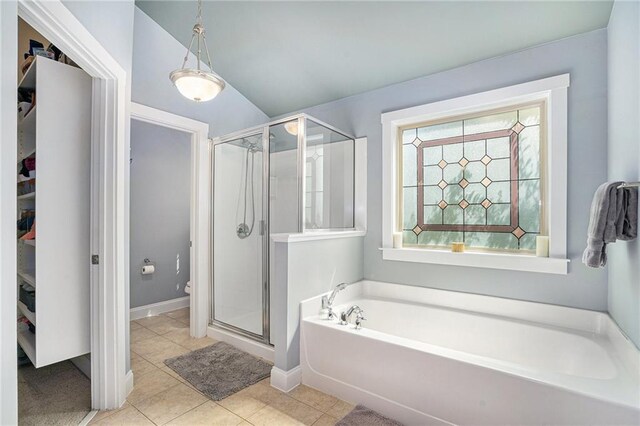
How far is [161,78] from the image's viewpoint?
2865 mm

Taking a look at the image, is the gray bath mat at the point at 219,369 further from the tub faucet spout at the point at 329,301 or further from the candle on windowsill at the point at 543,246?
the candle on windowsill at the point at 543,246

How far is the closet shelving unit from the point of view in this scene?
1779 millimetres

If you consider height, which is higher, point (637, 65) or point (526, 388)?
point (637, 65)

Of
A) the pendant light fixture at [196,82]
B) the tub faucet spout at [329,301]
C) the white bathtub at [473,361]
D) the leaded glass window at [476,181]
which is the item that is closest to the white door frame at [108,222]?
the pendant light fixture at [196,82]

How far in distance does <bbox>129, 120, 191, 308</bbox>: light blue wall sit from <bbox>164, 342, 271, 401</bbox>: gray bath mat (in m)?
1.44

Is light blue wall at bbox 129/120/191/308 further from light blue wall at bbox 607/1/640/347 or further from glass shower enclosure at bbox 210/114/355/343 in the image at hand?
light blue wall at bbox 607/1/640/347

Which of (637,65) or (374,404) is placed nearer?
(637,65)

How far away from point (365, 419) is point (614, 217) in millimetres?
1632

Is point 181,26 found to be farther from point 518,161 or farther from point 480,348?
point 480,348

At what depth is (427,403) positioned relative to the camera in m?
1.74

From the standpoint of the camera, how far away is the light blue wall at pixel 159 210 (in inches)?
147

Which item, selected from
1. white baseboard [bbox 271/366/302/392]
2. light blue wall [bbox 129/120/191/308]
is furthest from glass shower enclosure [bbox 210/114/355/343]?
light blue wall [bbox 129/120/191/308]

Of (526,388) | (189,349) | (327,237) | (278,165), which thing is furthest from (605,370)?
(189,349)

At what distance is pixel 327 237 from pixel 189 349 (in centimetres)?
159
